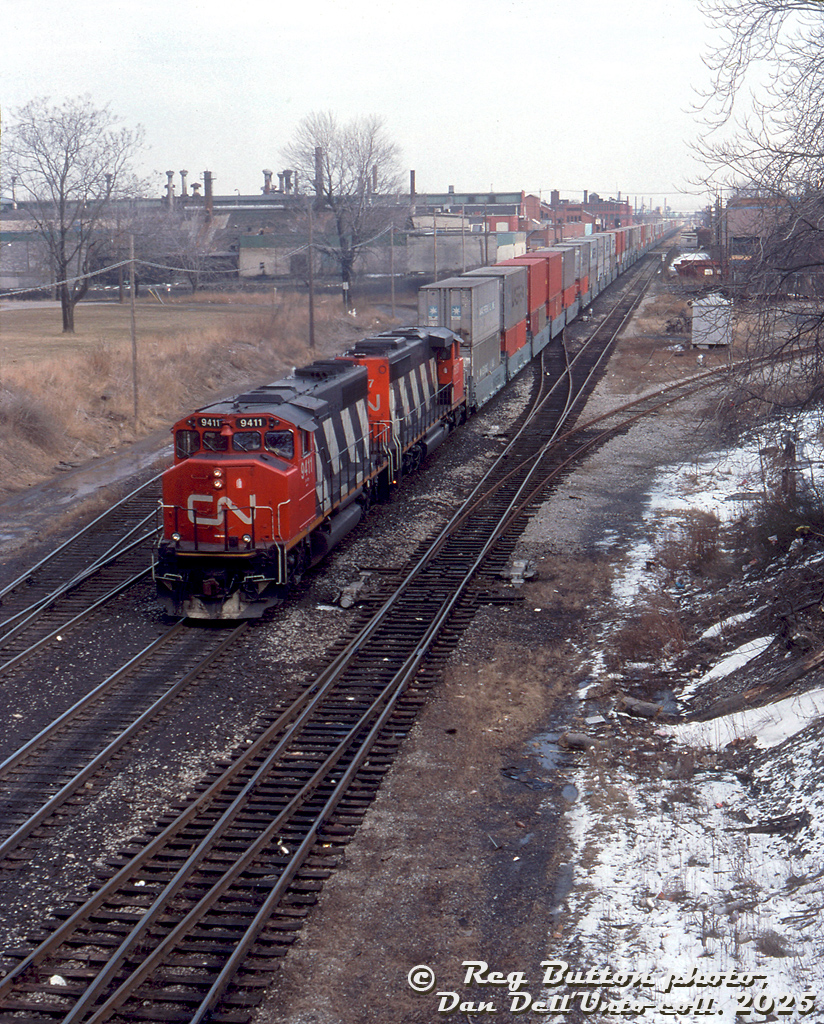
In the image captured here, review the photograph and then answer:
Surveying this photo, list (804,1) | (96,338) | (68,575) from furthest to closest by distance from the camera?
→ (96,338), (68,575), (804,1)

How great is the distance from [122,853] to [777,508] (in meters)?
12.8

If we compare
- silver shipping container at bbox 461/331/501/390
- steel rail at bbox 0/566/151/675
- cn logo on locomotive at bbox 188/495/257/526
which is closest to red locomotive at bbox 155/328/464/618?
cn logo on locomotive at bbox 188/495/257/526

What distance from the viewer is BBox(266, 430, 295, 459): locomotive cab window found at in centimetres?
1574

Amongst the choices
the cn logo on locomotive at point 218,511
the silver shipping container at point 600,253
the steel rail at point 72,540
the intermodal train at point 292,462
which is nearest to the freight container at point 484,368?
the intermodal train at point 292,462

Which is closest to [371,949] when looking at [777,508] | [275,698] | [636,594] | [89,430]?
[275,698]

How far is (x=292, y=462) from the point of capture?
15891mm

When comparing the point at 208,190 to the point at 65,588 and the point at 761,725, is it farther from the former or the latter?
the point at 761,725

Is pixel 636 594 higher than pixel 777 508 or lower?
lower

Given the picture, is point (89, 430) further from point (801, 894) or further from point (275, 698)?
point (801, 894)

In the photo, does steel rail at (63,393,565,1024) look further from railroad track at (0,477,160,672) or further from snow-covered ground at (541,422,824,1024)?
railroad track at (0,477,160,672)

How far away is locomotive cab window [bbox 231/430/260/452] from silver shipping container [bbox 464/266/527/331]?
1956 centimetres

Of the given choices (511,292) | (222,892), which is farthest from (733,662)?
(511,292)

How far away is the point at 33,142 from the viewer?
5000 cm

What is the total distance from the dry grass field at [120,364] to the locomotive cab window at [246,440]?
1214cm
